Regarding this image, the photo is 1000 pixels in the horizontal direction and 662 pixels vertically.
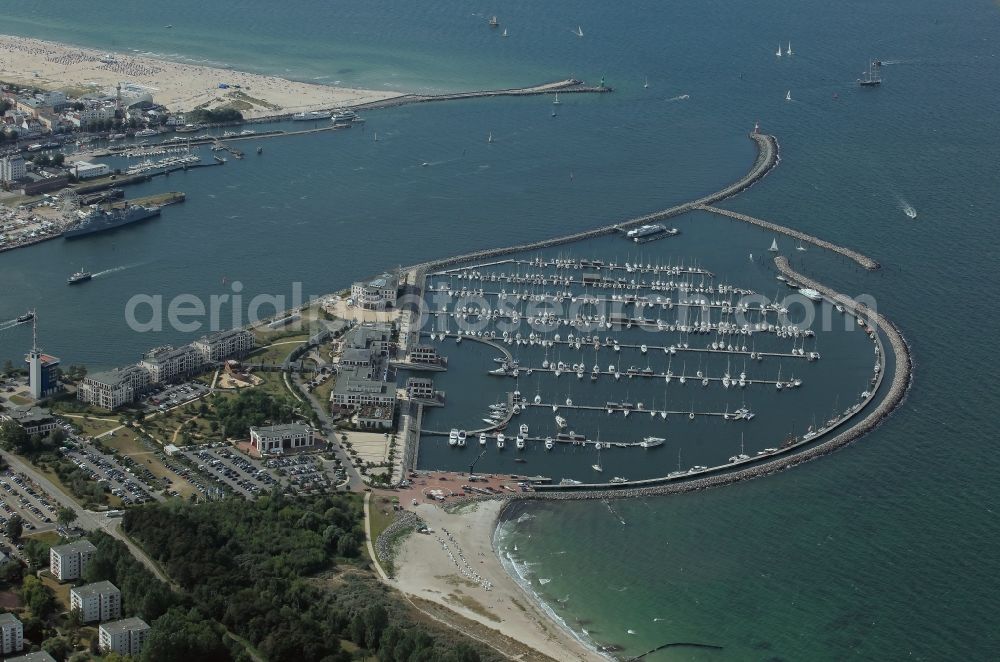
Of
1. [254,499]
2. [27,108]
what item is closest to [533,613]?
[254,499]

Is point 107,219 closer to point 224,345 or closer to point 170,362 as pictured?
point 224,345

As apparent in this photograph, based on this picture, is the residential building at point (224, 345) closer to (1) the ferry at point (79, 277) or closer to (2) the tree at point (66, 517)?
(1) the ferry at point (79, 277)

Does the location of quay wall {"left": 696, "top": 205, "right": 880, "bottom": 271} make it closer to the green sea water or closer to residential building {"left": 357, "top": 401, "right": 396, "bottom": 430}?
the green sea water

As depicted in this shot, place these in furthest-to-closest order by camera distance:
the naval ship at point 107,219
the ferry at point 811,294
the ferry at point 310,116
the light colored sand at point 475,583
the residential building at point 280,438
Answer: the ferry at point 310,116, the naval ship at point 107,219, the ferry at point 811,294, the residential building at point 280,438, the light colored sand at point 475,583

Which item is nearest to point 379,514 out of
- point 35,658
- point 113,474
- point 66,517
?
point 113,474

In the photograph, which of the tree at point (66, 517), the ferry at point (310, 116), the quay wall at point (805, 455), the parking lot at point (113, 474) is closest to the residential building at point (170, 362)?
the parking lot at point (113, 474)

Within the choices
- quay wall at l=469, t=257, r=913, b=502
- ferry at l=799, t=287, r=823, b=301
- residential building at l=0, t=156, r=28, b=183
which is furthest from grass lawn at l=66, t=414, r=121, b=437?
ferry at l=799, t=287, r=823, b=301
